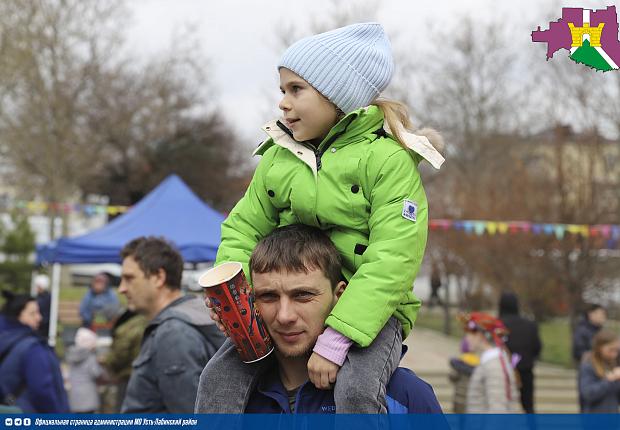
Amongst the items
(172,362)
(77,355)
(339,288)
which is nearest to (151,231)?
(77,355)

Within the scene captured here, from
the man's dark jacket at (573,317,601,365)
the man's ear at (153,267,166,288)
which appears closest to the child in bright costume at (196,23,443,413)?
the man's ear at (153,267,166,288)

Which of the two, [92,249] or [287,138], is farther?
[92,249]

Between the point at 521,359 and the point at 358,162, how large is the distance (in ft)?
28.7

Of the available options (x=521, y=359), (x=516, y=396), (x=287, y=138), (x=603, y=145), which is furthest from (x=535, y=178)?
(x=287, y=138)

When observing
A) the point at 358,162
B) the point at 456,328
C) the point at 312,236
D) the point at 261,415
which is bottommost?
the point at 456,328

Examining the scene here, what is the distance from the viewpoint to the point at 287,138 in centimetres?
277

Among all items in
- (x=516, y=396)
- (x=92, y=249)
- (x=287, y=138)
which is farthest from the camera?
(x=92, y=249)

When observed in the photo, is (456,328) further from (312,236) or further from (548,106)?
(312,236)

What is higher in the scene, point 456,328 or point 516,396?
point 516,396

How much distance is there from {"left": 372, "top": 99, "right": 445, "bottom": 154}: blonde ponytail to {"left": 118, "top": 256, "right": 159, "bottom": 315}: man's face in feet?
8.08

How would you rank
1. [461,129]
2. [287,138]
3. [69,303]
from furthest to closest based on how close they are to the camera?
[461,129], [69,303], [287,138]

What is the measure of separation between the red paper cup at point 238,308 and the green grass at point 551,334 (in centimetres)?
1857

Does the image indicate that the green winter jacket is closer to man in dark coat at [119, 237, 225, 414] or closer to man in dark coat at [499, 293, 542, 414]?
man in dark coat at [119, 237, 225, 414]

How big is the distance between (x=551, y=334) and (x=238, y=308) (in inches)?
1036
